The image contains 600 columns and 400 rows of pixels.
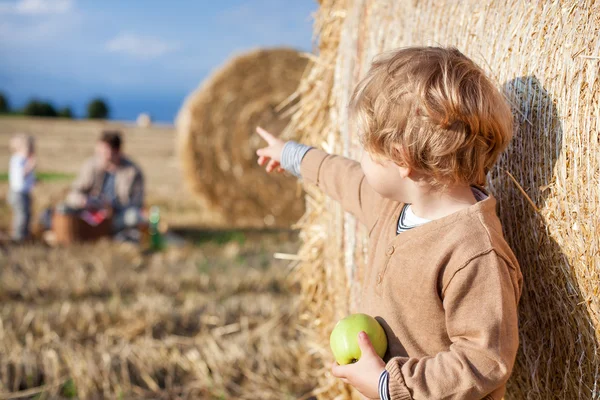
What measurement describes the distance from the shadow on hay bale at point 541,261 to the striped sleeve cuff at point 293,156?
70 centimetres

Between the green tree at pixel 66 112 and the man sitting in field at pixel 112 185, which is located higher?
the man sitting in field at pixel 112 185

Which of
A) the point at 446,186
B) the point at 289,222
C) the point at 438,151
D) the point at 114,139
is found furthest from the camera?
the point at 289,222

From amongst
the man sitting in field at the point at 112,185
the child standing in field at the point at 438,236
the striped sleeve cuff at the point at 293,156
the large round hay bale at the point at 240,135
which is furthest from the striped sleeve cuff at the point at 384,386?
the large round hay bale at the point at 240,135

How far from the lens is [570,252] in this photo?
1.81 m

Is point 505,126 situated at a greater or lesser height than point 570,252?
greater

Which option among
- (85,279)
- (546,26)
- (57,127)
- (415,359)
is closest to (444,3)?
(546,26)

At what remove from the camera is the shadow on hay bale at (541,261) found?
6.04 feet

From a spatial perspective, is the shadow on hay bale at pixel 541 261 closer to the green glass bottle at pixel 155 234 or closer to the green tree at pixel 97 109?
the green glass bottle at pixel 155 234

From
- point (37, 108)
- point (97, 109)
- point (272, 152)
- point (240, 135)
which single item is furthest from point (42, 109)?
point (272, 152)

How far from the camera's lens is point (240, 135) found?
8.40 meters

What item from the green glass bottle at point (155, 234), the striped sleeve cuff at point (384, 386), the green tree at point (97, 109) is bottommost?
the green tree at point (97, 109)

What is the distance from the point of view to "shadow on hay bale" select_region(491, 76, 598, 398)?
6.04 feet

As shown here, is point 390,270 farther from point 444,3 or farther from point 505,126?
point 444,3

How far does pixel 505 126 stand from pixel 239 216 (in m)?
6.84
